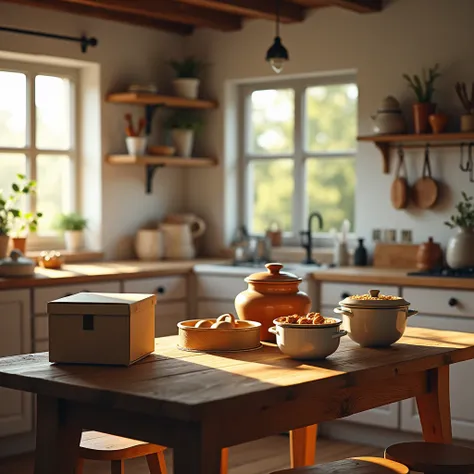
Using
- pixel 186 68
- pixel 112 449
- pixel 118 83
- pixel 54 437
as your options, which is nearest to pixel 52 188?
pixel 118 83

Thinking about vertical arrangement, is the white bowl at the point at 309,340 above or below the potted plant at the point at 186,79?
below

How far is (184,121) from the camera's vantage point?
6.40 metres

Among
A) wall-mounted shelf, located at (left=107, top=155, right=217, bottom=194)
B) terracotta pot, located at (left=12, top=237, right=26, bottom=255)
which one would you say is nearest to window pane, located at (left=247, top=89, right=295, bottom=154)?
wall-mounted shelf, located at (left=107, top=155, right=217, bottom=194)

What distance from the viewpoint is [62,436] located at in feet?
8.72

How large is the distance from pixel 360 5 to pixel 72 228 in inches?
87.1

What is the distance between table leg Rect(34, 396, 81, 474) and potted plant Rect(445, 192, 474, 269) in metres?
2.97

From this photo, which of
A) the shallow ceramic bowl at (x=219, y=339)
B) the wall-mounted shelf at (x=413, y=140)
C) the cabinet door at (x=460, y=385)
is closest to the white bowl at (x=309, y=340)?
the shallow ceramic bowl at (x=219, y=339)

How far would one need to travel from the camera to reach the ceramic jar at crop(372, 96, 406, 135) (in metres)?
5.44

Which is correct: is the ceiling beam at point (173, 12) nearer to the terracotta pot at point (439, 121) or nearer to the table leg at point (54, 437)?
the terracotta pot at point (439, 121)

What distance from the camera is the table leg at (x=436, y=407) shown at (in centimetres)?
316

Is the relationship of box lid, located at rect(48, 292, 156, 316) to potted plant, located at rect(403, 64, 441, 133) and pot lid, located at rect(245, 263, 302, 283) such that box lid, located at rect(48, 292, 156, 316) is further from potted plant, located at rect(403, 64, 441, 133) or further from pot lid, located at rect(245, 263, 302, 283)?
potted plant, located at rect(403, 64, 441, 133)

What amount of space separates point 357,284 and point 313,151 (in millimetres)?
1361

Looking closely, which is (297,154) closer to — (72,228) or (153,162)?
(153,162)

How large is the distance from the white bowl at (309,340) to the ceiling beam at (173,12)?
315cm
